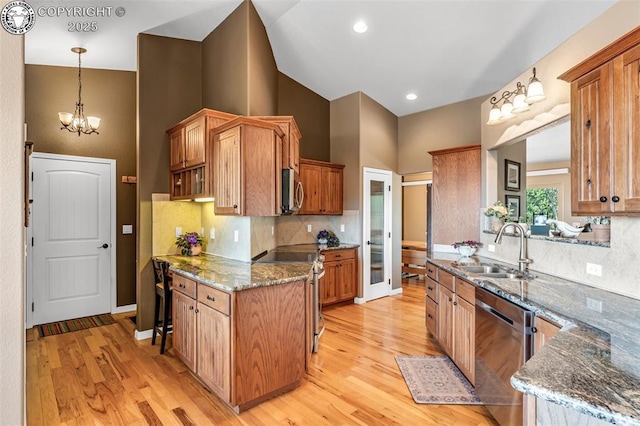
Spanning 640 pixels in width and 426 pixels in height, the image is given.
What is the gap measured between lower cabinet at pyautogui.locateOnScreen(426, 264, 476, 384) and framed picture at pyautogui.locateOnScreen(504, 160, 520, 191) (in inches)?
57.8

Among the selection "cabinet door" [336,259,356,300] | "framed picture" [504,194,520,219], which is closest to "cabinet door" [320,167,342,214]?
"cabinet door" [336,259,356,300]

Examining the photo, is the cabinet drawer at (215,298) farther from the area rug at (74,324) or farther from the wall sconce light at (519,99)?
the wall sconce light at (519,99)

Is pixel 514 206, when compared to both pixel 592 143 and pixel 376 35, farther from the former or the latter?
pixel 376 35

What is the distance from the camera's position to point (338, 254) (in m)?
4.94

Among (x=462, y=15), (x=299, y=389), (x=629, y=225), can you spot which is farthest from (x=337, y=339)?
(x=462, y=15)

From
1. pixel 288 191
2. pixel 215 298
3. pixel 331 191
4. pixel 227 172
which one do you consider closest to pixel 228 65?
pixel 227 172

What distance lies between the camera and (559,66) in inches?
106

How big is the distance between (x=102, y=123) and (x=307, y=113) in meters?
3.02

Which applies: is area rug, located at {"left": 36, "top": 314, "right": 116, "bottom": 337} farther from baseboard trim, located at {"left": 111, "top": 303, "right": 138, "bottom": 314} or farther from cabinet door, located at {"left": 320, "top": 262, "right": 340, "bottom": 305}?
cabinet door, located at {"left": 320, "top": 262, "right": 340, "bottom": 305}

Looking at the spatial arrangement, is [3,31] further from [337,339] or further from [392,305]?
[392,305]

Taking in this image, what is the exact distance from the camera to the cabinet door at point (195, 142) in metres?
3.25

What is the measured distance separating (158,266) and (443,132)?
4620mm

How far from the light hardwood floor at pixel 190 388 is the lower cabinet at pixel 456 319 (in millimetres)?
348

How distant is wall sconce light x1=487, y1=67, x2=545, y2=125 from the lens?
261cm
